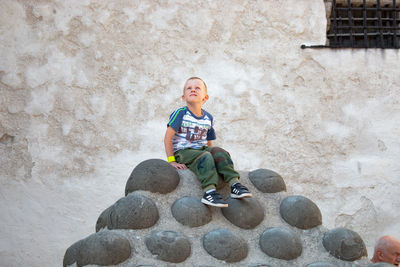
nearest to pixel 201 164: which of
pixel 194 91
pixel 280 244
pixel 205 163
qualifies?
pixel 205 163

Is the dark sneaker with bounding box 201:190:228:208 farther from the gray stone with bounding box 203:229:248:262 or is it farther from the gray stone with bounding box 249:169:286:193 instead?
the gray stone with bounding box 249:169:286:193

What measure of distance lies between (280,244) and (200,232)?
0.31m

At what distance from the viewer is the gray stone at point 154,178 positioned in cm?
196

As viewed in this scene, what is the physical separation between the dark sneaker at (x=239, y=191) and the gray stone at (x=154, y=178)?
0.24m

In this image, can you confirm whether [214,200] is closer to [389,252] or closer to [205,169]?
[205,169]

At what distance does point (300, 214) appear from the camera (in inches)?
78.7

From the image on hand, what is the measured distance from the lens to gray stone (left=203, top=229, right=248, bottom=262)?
1.79m

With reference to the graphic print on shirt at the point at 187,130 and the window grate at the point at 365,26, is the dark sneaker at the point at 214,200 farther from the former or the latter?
the window grate at the point at 365,26

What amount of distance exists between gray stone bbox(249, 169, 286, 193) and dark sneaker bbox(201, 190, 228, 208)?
0.98 feet

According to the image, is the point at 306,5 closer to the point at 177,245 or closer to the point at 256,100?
the point at 256,100

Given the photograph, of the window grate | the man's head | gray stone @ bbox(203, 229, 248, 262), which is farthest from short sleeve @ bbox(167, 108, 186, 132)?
the window grate

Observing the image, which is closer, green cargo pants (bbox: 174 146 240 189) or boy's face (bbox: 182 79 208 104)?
green cargo pants (bbox: 174 146 240 189)

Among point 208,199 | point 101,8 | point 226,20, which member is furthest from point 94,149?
point 208,199

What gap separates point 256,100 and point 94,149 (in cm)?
135
